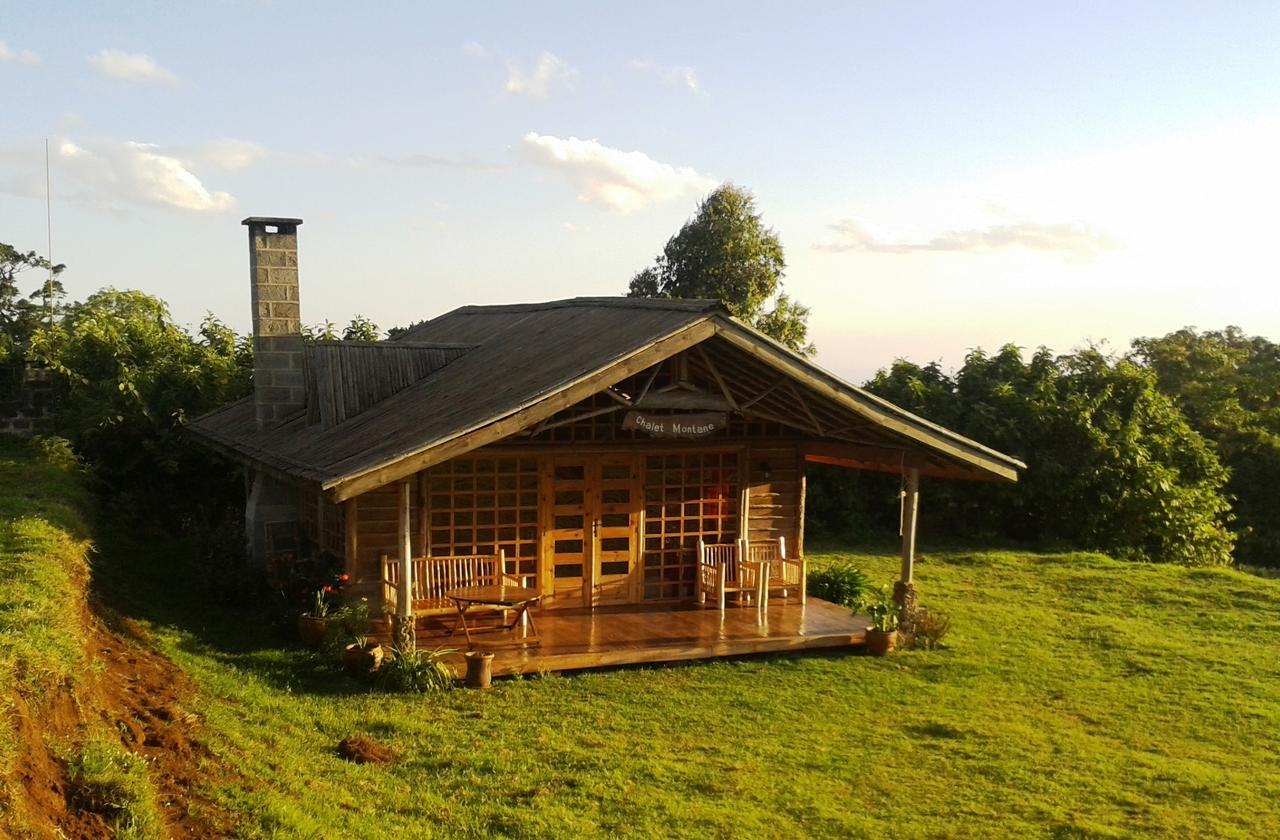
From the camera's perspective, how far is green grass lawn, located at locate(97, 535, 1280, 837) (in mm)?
7645

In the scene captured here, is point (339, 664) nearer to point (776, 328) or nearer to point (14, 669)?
point (14, 669)

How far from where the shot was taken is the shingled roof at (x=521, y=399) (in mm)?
10797

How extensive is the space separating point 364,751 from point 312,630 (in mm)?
3608

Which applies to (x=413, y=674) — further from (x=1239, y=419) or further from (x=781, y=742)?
(x=1239, y=419)

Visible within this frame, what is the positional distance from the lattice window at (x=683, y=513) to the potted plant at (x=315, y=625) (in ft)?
13.8

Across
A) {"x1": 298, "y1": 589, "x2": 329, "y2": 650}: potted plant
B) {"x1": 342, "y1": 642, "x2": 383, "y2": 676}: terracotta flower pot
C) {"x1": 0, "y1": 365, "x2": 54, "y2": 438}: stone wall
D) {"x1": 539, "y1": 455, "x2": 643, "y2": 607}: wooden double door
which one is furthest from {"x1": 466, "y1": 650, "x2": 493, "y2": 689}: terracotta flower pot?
{"x1": 0, "y1": 365, "x2": 54, "y2": 438}: stone wall

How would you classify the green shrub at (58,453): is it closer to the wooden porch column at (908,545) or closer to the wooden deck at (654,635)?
the wooden deck at (654,635)

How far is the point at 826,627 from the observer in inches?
515

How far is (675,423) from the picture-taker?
→ 39.8 ft

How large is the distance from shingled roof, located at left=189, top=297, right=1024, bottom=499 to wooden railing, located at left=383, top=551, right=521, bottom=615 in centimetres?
156

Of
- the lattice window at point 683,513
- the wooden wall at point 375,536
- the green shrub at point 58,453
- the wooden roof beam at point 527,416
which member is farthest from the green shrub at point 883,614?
the green shrub at point 58,453

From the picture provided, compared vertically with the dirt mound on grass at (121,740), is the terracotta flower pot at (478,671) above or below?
below

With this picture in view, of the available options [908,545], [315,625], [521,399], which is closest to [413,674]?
[315,625]

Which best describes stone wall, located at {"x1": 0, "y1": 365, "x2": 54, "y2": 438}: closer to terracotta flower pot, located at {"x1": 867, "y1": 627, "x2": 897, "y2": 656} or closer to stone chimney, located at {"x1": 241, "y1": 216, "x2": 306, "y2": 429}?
stone chimney, located at {"x1": 241, "y1": 216, "x2": 306, "y2": 429}
